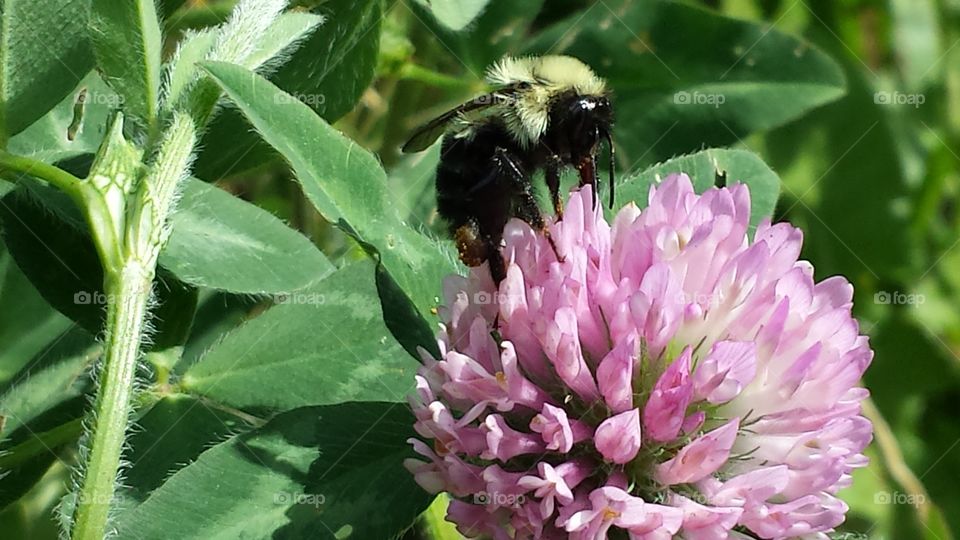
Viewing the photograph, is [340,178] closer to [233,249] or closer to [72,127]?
[233,249]

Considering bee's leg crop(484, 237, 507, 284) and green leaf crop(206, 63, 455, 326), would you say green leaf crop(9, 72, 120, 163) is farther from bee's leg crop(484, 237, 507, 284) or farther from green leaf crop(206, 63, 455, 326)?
bee's leg crop(484, 237, 507, 284)

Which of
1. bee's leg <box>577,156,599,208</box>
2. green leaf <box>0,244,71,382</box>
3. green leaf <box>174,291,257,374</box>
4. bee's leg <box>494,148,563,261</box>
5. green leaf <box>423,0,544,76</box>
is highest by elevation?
green leaf <box>423,0,544,76</box>

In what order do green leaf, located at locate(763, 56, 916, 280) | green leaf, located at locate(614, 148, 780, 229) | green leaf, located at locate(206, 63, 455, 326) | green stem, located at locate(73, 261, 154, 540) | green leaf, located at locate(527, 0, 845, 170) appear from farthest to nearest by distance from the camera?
green leaf, located at locate(763, 56, 916, 280)
green leaf, located at locate(527, 0, 845, 170)
green leaf, located at locate(614, 148, 780, 229)
green leaf, located at locate(206, 63, 455, 326)
green stem, located at locate(73, 261, 154, 540)

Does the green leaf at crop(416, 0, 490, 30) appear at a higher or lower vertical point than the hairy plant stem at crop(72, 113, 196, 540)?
higher

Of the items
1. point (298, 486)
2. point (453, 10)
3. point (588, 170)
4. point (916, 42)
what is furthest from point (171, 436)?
point (916, 42)

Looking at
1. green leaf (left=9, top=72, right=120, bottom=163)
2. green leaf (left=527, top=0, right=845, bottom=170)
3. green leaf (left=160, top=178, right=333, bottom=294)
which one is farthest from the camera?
green leaf (left=527, top=0, right=845, bottom=170)

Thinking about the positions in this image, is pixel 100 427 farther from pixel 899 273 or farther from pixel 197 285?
pixel 899 273

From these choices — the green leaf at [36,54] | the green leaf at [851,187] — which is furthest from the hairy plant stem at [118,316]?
the green leaf at [851,187]

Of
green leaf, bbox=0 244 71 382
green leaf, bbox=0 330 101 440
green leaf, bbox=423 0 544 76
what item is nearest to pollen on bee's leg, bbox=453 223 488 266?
green leaf, bbox=0 330 101 440
